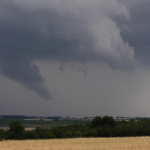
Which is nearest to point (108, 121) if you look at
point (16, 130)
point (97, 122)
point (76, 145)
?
point (97, 122)

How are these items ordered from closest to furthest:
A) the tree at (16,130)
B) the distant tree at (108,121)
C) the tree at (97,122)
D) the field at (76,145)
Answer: the field at (76,145) → the tree at (16,130) → the distant tree at (108,121) → the tree at (97,122)

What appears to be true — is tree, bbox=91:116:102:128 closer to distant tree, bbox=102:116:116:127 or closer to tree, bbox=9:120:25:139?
distant tree, bbox=102:116:116:127

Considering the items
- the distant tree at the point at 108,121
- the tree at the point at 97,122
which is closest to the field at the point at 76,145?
the distant tree at the point at 108,121

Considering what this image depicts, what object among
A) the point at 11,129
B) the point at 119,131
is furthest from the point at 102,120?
the point at 11,129

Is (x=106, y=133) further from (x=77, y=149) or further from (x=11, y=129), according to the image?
(x=77, y=149)

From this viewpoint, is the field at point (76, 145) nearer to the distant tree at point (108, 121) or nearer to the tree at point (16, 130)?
the tree at point (16, 130)

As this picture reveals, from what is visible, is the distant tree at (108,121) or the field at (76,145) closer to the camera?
the field at (76,145)

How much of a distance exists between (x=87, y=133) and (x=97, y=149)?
38538 mm

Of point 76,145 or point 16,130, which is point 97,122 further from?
point 76,145

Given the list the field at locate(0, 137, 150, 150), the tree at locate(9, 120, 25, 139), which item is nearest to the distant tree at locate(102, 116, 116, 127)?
the tree at locate(9, 120, 25, 139)

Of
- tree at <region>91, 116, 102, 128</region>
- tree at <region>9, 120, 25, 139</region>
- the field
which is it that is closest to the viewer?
the field

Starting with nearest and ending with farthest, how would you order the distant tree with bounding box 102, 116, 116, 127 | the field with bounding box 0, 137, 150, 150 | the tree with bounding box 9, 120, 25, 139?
the field with bounding box 0, 137, 150, 150 < the tree with bounding box 9, 120, 25, 139 < the distant tree with bounding box 102, 116, 116, 127

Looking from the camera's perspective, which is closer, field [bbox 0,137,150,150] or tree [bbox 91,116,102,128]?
field [bbox 0,137,150,150]

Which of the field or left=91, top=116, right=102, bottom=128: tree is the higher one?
left=91, top=116, right=102, bottom=128: tree
